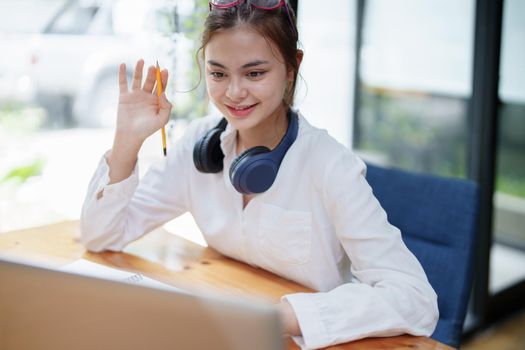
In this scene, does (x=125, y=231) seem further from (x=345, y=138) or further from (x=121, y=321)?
(x=345, y=138)

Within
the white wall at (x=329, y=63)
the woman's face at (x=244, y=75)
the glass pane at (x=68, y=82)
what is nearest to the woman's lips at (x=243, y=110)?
the woman's face at (x=244, y=75)

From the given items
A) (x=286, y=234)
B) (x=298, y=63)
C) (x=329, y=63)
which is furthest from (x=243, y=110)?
(x=329, y=63)

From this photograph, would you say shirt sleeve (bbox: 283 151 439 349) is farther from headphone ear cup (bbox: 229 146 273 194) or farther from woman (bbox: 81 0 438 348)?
headphone ear cup (bbox: 229 146 273 194)

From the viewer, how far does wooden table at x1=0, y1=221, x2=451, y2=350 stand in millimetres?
1400

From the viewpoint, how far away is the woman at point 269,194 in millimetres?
1167

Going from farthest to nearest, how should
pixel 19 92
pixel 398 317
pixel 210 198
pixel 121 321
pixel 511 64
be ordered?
pixel 511 64
pixel 19 92
pixel 210 198
pixel 398 317
pixel 121 321

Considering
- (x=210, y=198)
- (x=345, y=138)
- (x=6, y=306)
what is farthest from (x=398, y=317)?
(x=345, y=138)

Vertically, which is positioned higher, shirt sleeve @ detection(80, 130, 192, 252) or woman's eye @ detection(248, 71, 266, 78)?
woman's eye @ detection(248, 71, 266, 78)

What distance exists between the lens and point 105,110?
84.7 inches

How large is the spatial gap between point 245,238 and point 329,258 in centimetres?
20

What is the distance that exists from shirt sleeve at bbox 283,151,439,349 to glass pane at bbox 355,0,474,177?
1.77m

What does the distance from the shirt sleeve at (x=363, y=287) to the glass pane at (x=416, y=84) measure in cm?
177

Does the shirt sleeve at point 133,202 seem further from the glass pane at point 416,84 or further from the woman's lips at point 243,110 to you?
the glass pane at point 416,84

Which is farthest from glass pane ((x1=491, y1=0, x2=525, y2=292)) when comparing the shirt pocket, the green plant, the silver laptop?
the silver laptop
